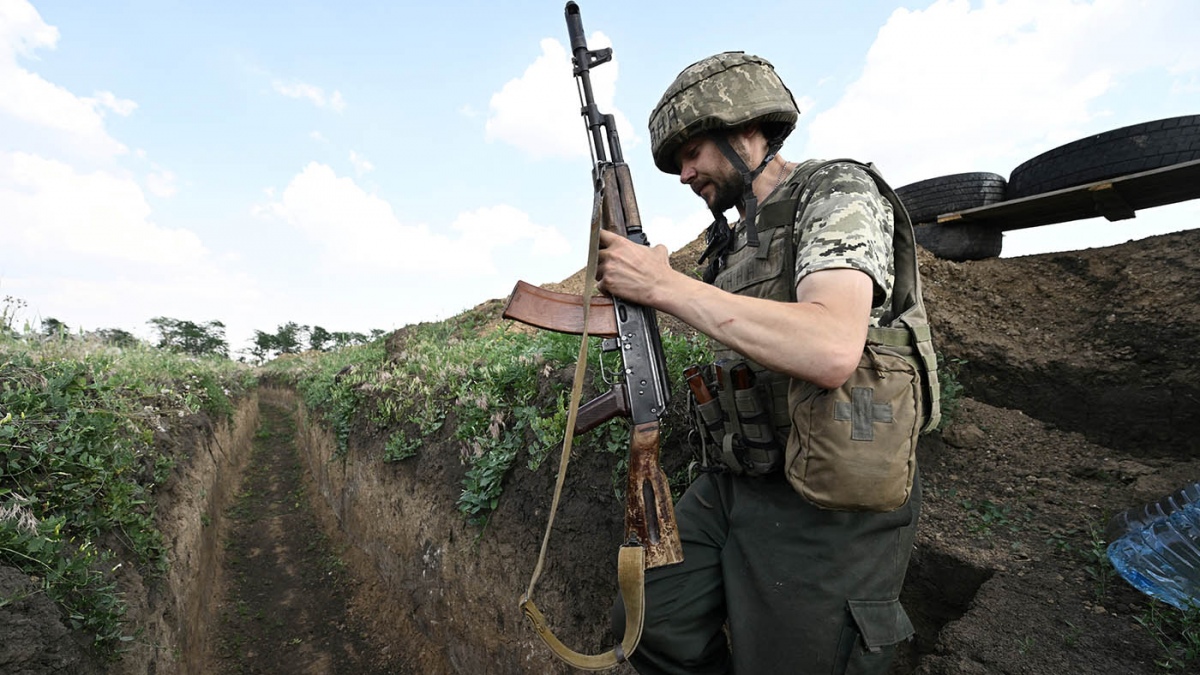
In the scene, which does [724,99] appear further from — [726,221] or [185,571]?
[185,571]

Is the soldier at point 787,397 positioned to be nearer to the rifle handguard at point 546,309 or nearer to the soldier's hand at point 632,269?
the soldier's hand at point 632,269

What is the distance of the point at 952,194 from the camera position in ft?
19.5

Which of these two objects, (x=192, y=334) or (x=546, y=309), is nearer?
(x=546, y=309)

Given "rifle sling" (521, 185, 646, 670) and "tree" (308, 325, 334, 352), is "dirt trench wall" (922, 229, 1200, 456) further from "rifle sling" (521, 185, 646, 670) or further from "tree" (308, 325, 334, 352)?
"tree" (308, 325, 334, 352)

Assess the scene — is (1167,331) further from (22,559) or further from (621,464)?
(22,559)

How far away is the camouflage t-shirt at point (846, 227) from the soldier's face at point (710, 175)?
0.47 metres

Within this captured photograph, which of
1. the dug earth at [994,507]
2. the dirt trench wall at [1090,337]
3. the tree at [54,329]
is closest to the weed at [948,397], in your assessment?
the dug earth at [994,507]

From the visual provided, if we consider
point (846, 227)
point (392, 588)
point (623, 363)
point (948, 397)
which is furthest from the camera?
point (392, 588)

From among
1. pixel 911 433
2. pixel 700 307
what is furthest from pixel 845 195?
pixel 911 433

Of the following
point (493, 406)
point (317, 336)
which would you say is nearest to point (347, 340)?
point (493, 406)

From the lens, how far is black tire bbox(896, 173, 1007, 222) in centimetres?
579

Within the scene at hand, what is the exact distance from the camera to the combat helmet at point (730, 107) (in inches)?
85.0

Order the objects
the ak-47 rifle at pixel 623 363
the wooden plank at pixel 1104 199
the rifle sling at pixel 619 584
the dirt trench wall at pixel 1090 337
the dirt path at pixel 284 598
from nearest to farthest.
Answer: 1. the rifle sling at pixel 619 584
2. the ak-47 rifle at pixel 623 363
3. the dirt trench wall at pixel 1090 337
4. the wooden plank at pixel 1104 199
5. the dirt path at pixel 284 598

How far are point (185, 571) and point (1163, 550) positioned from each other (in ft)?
23.0
